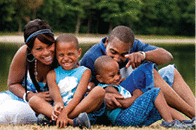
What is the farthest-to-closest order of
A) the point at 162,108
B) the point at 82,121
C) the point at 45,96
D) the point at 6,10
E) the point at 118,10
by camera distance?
the point at 118,10, the point at 6,10, the point at 45,96, the point at 162,108, the point at 82,121

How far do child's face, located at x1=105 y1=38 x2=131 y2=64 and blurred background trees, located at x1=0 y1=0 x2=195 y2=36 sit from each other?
28.9m

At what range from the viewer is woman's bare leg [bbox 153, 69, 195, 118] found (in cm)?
336

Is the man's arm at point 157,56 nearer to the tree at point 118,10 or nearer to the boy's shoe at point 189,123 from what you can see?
the boy's shoe at point 189,123

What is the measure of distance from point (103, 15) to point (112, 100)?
37691mm

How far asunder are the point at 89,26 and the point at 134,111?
121 ft

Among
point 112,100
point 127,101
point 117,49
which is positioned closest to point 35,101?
point 112,100

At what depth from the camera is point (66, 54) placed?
3.31m

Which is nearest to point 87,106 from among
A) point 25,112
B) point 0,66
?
point 25,112

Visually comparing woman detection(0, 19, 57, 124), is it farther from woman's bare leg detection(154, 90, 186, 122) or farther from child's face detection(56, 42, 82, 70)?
woman's bare leg detection(154, 90, 186, 122)

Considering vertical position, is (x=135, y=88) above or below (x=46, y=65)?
below

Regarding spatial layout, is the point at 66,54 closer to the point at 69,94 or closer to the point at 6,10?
the point at 69,94

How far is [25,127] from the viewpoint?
3037 mm

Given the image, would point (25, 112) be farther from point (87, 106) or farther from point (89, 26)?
point (89, 26)

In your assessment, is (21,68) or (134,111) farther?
(21,68)
